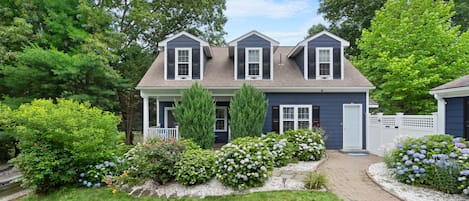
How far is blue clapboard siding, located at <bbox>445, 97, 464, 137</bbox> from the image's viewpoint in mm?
7152

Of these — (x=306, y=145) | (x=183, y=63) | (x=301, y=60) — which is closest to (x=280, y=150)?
(x=306, y=145)

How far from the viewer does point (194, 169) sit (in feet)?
19.9

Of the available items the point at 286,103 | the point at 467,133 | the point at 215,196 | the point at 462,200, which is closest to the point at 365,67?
the point at 286,103

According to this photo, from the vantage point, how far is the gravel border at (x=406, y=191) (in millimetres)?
4891

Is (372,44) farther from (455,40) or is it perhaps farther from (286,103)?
(286,103)

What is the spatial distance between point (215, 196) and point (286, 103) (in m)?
6.67

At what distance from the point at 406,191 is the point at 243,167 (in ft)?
11.2

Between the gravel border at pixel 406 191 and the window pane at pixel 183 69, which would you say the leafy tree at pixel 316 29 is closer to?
the window pane at pixel 183 69

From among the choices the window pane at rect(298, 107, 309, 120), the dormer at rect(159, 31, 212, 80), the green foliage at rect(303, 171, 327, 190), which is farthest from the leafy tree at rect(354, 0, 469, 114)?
the green foliage at rect(303, 171, 327, 190)

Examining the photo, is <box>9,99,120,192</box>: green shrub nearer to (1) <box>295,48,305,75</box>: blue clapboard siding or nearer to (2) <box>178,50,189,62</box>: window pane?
(2) <box>178,50,189,62</box>: window pane

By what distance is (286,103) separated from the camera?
37.1 feet

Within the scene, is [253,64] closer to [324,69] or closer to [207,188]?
[324,69]

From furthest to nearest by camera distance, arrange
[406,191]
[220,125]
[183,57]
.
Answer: [220,125]
[183,57]
[406,191]

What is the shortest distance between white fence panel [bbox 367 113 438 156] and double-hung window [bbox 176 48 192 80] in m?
8.18
